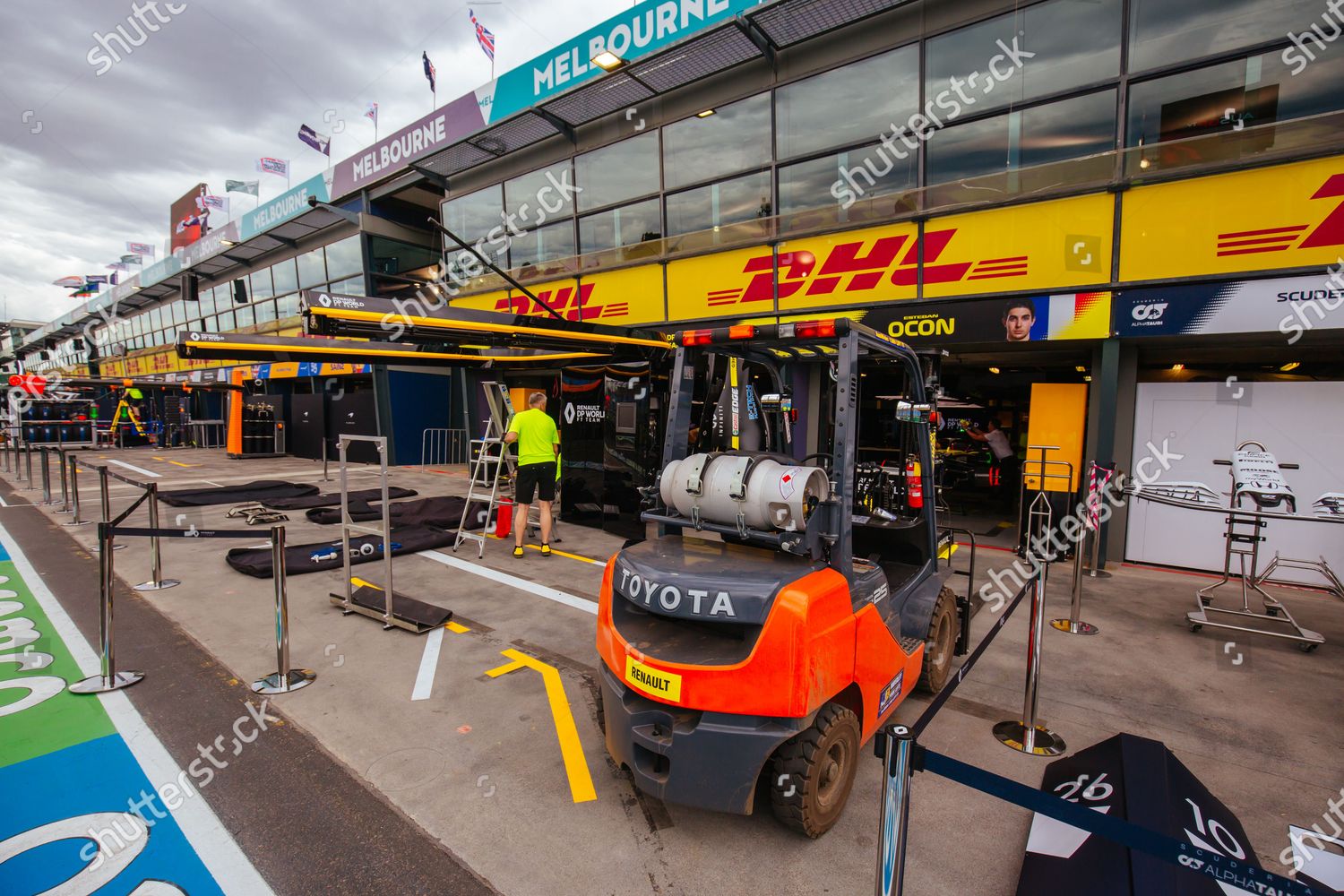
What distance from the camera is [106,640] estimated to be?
4.14 metres

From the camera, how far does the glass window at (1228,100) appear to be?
6.28 meters

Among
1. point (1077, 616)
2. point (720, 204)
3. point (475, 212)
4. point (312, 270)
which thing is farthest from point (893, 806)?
point (312, 270)

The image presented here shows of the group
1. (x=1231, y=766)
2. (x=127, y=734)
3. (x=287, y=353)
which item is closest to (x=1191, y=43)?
(x=1231, y=766)

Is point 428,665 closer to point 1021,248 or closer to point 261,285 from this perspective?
point 1021,248

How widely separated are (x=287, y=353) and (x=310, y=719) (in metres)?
4.06

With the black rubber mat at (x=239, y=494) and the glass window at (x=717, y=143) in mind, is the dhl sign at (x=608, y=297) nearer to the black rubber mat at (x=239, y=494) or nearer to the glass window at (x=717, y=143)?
the glass window at (x=717, y=143)

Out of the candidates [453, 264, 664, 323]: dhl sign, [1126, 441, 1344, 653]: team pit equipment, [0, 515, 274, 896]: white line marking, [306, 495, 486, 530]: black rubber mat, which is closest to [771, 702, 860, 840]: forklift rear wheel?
[0, 515, 274, 896]: white line marking

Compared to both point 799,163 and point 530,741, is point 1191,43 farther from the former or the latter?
point 530,741

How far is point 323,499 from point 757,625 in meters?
11.5

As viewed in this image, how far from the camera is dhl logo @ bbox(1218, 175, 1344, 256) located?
6.04 m

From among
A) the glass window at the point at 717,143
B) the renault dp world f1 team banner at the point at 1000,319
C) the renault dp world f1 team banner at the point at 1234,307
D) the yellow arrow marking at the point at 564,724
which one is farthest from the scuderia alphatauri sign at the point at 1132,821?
the glass window at the point at 717,143

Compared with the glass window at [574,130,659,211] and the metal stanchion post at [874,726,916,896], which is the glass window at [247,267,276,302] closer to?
the glass window at [574,130,659,211]

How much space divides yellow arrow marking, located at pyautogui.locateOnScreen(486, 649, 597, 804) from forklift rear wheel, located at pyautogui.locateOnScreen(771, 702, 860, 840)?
40.1 inches

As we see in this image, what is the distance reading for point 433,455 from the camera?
60.6 ft
